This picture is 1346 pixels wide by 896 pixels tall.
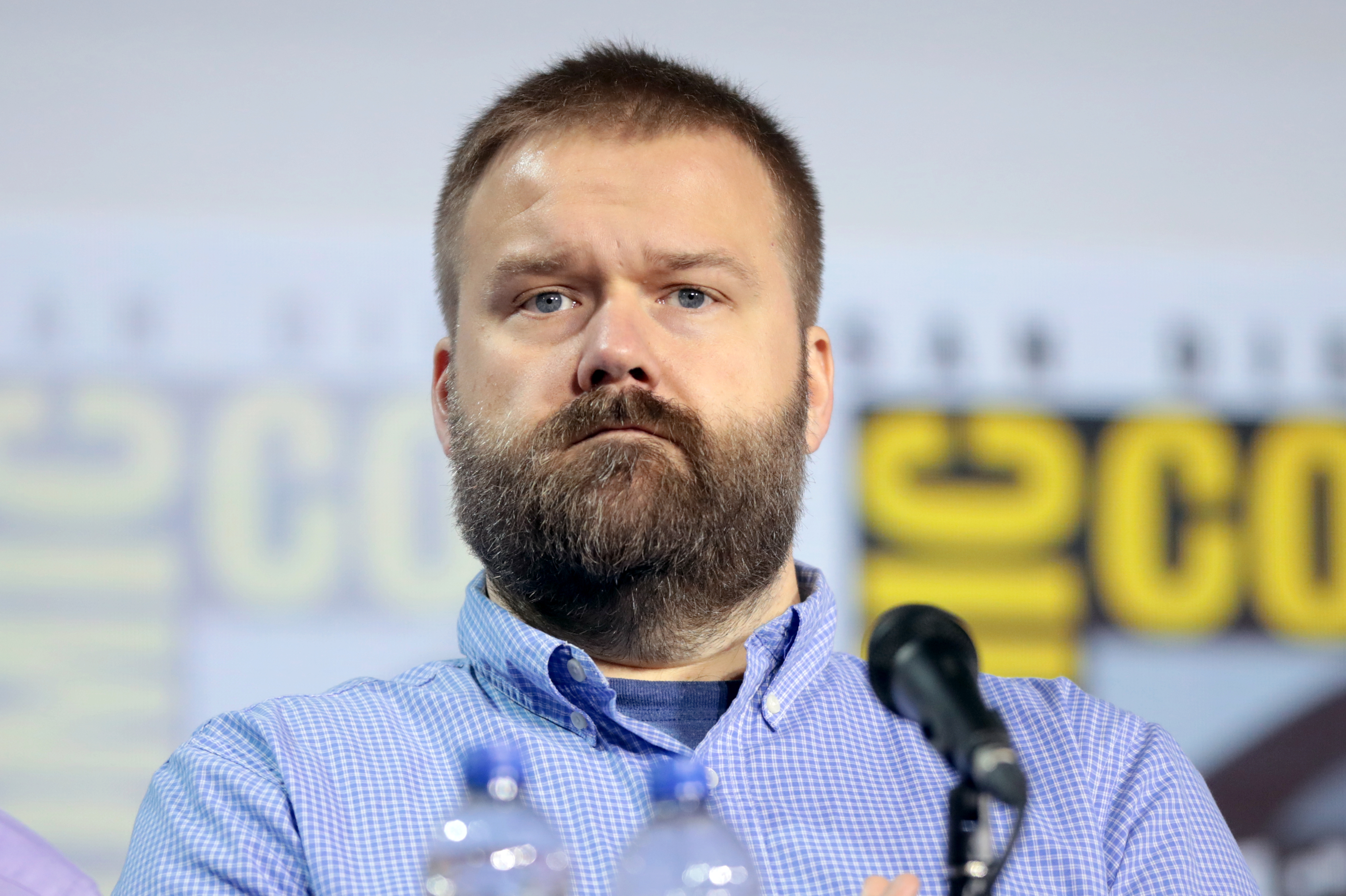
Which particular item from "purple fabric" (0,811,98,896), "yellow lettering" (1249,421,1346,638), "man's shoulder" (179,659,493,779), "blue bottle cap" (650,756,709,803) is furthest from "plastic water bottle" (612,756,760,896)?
"yellow lettering" (1249,421,1346,638)

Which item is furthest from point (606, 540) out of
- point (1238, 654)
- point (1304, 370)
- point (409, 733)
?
point (1304, 370)

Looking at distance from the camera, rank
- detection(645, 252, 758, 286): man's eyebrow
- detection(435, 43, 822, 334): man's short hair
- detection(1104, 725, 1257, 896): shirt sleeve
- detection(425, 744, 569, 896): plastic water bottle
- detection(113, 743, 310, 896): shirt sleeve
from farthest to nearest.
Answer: detection(435, 43, 822, 334): man's short hair < detection(645, 252, 758, 286): man's eyebrow < detection(1104, 725, 1257, 896): shirt sleeve < detection(113, 743, 310, 896): shirt sleeve < detection(425, 744, 569, 896): plastic water bottle

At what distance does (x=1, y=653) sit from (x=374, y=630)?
0.61 m

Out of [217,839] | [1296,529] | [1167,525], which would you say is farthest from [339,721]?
[1296,529]

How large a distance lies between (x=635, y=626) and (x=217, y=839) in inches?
17.2

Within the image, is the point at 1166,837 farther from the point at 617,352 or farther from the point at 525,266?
the point at 525,266

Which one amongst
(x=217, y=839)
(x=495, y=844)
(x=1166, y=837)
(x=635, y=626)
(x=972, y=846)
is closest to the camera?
(x=495, y=844)

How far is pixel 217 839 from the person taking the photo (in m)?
1.02

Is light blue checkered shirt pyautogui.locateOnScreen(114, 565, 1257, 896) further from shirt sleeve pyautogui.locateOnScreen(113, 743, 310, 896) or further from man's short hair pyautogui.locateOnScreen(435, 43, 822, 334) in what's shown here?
man's short hair pyautogui.locateOnScreen(435, 43, 822, 334)

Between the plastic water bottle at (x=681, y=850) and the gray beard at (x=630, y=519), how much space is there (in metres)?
0.48

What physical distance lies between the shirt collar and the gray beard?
0.05m

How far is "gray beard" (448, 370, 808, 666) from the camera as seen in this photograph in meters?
1.20

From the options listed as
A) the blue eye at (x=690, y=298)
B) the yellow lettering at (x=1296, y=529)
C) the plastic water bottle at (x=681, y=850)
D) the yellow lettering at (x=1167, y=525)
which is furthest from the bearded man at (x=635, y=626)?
the yellow lettering at (x=1296, y=529)

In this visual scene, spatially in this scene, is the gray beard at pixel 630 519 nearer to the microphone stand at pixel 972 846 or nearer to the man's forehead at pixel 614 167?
the man's forehead at pixel 614 167
